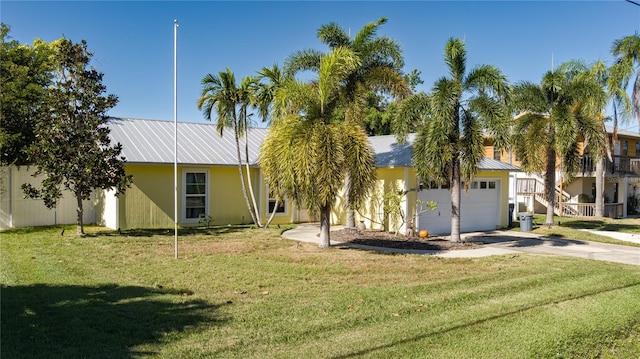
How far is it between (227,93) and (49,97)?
541 centimetres

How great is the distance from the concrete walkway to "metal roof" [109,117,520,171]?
271 cm

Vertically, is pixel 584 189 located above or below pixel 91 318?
above

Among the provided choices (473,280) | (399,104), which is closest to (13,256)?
(473,280)

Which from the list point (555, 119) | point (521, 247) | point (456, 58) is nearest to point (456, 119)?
point (456, 58)

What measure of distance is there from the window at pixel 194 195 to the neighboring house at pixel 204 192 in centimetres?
4

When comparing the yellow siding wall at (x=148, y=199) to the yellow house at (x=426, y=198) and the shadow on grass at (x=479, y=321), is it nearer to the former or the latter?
the yellow house at (x=426, y=198)

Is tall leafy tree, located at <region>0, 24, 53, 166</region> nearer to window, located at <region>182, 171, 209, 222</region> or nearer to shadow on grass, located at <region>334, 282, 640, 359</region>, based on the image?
window, located at <region>182, 171, 209, 222</region>

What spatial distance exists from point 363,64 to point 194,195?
796 cm

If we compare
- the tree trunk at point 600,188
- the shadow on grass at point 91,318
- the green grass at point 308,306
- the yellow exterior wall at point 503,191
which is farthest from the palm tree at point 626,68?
the shadow on grass at point 91,318

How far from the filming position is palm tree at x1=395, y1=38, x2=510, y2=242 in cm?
1348

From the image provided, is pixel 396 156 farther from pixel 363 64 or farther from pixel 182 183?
pixel 182 183

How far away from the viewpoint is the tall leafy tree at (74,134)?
13594 mm

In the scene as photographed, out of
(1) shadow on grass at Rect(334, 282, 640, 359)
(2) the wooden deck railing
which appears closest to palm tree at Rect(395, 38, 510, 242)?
(1) shadow on grass at Rect(334, 282, 640, 359)

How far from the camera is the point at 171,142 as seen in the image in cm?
1894
